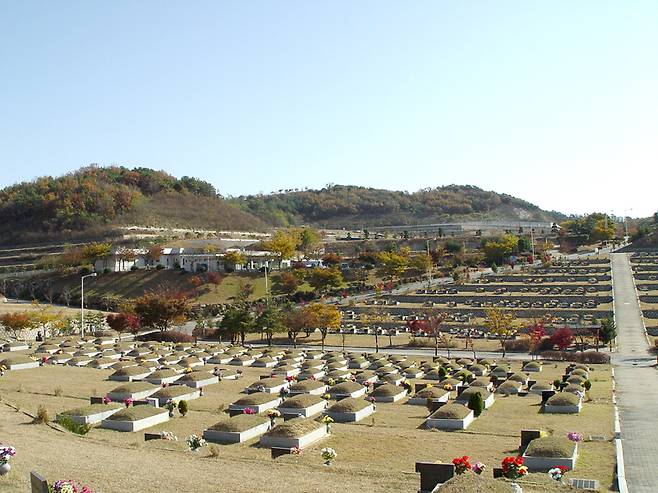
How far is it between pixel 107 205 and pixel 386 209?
89.5 m

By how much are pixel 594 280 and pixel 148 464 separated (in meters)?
62.2

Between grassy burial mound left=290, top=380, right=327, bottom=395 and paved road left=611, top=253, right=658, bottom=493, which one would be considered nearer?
paved road left=611, top=253, right=658, bottom=493

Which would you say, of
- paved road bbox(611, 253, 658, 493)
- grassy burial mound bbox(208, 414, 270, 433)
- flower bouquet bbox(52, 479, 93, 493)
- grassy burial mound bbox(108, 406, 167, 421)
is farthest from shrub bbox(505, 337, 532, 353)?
flower bouquet bbox(52, 479, 93, 493)

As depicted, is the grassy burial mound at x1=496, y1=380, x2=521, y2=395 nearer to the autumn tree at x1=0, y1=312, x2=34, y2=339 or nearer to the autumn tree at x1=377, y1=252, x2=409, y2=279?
the autumn tree at x1=0, y1=312, x2=34, y2=339

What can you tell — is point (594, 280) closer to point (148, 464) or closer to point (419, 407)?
point (419, 407)

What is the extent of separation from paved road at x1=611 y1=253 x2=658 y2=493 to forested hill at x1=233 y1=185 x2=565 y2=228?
366ft

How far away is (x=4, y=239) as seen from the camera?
109 meters

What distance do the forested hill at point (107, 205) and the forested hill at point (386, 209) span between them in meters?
39.5

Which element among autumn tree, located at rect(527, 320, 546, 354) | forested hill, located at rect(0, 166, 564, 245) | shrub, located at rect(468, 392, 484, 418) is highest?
forested hill, located at rect(0, 166, 564, 245)

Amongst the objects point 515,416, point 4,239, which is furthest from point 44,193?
point 515,416

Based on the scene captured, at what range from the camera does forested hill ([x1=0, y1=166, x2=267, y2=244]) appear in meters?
109

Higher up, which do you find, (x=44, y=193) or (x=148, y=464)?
(x=44, y=193)

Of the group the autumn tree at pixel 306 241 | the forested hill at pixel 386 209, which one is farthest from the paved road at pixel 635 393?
the forested hill at pixel 386 209

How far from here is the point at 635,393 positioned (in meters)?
30.2
